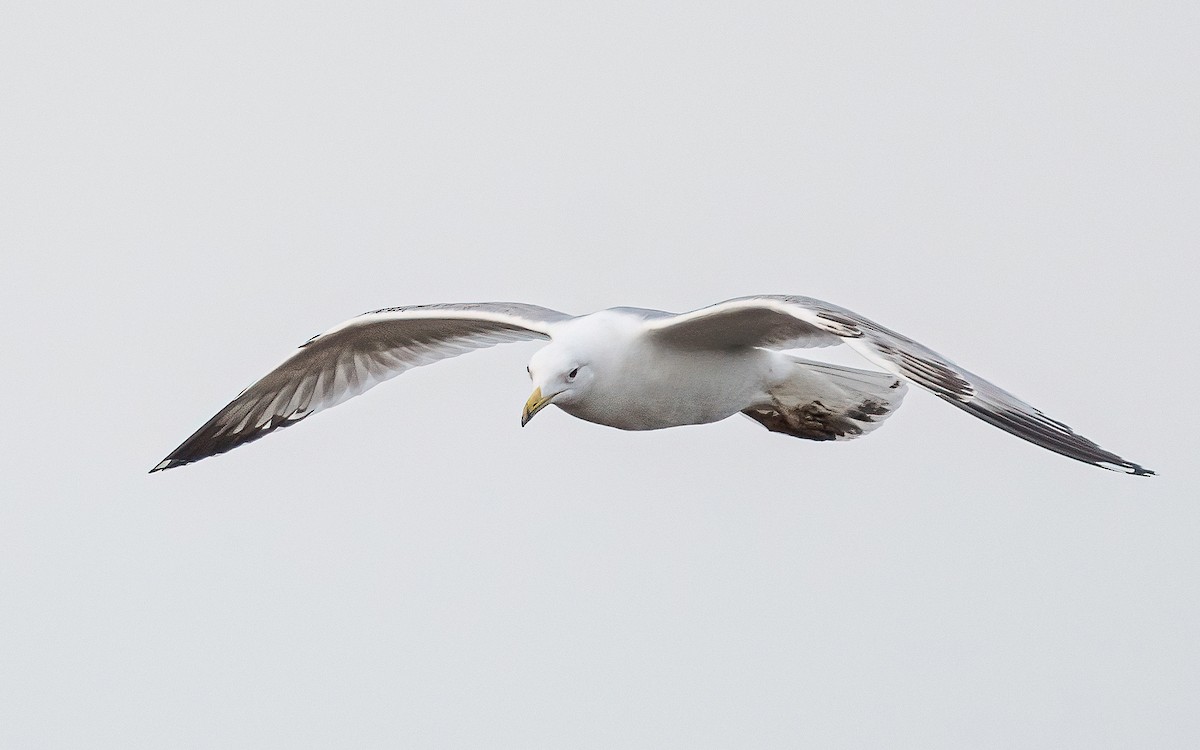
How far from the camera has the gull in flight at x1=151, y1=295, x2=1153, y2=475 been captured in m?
5.16

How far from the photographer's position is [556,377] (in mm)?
5773

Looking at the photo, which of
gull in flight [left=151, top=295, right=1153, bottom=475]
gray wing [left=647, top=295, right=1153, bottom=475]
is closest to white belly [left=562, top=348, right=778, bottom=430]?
gull in flight [left=151, top=295, right=1153, bottom=475]

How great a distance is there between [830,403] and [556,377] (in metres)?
Result: 1.68

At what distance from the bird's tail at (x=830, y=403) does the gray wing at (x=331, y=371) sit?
113 cm

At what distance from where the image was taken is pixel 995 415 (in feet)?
16.4

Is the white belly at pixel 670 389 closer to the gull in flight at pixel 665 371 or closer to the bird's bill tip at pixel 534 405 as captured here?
the gull in flight at pixel 665 371

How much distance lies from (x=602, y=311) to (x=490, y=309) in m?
0.63

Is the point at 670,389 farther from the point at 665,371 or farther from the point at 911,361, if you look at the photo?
the point at 911,361

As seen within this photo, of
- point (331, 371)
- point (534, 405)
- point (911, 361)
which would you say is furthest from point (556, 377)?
point (331, 371)

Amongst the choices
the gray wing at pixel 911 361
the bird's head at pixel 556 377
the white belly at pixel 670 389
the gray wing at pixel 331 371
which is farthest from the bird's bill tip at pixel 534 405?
the gray wing at pixel 331 371

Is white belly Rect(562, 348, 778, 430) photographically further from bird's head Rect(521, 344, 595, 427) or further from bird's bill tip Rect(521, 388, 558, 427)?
bird's bill tip Rect(521, 388, 558, 427)

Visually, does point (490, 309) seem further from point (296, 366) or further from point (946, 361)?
point (946, 361)

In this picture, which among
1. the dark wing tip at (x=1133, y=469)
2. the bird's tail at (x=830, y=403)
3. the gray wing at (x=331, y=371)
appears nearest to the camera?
the dark wing tip at (x=1133, y=469)

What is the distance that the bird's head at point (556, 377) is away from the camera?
18.8 feet
